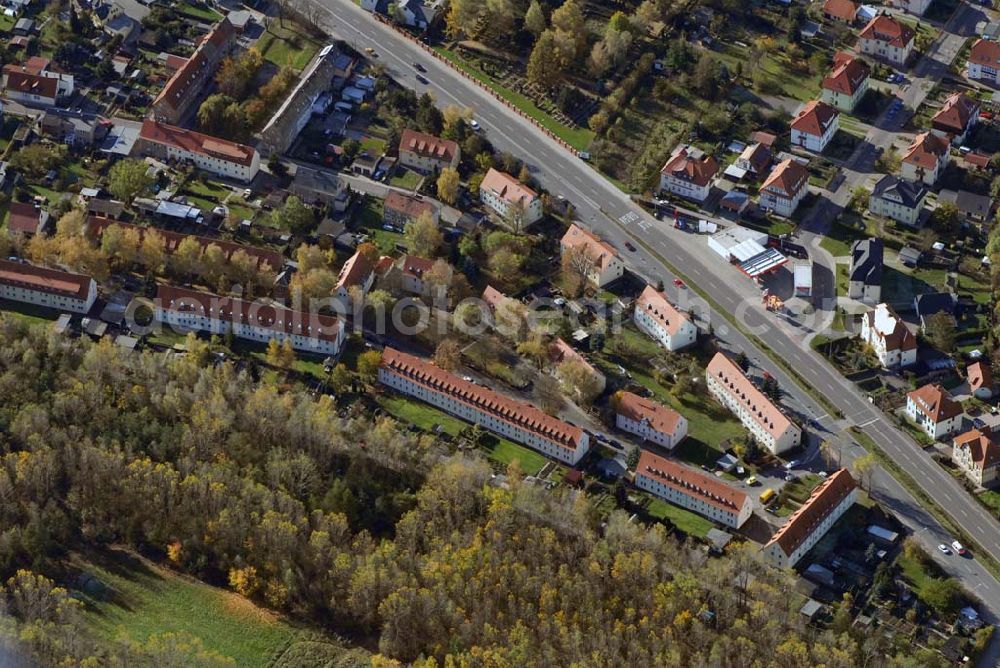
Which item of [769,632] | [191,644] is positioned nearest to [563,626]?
[769,632]

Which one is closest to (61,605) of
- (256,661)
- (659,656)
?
(256,661)

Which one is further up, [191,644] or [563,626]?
[563,626]

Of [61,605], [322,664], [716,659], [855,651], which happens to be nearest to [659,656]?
[716,659]

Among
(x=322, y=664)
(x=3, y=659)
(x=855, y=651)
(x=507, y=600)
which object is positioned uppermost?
(x=855, y=651)

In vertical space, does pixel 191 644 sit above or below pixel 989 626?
below

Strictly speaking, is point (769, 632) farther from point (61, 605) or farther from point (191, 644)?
point (61, 605)

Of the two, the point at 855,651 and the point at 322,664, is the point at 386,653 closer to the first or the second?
the point at 322,664

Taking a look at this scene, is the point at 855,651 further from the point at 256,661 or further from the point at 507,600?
the point at 256,661
